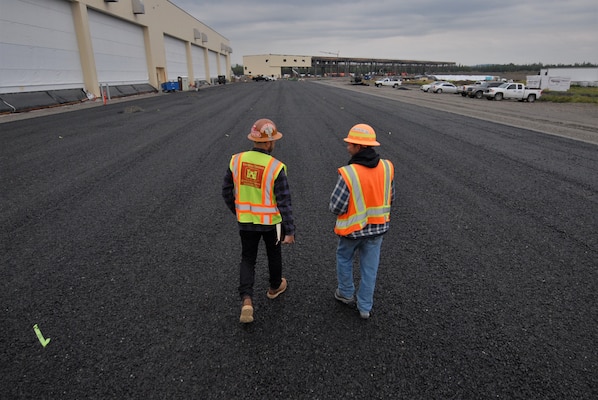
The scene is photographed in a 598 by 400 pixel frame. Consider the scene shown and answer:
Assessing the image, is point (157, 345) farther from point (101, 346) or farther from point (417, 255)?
point (417, 255)

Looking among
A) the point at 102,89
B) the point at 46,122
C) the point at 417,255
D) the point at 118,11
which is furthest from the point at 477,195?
the point at 118,11

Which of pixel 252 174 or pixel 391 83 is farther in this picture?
pixel 391 83

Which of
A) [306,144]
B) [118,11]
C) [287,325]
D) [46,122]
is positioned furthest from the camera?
[118,11]

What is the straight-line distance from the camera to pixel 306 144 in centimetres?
1091

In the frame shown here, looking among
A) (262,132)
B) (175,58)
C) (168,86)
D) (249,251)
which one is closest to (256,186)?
(262,132)

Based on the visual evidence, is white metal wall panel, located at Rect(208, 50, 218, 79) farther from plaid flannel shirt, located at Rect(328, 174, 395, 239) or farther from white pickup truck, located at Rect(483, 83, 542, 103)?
plaid flannel shirt, located at Rect(328, 174, 395, 239)

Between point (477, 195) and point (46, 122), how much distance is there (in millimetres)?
16341

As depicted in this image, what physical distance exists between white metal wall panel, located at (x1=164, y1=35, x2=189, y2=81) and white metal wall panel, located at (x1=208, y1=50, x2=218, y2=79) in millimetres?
17461

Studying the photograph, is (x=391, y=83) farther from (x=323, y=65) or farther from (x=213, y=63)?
(x=323, y=65)

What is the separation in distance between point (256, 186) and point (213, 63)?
74416 mm

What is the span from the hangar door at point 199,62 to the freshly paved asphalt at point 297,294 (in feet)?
175

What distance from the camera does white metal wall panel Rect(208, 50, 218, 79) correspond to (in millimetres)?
68125

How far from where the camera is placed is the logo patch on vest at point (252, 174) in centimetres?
301

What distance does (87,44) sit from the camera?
2505 centimetres
